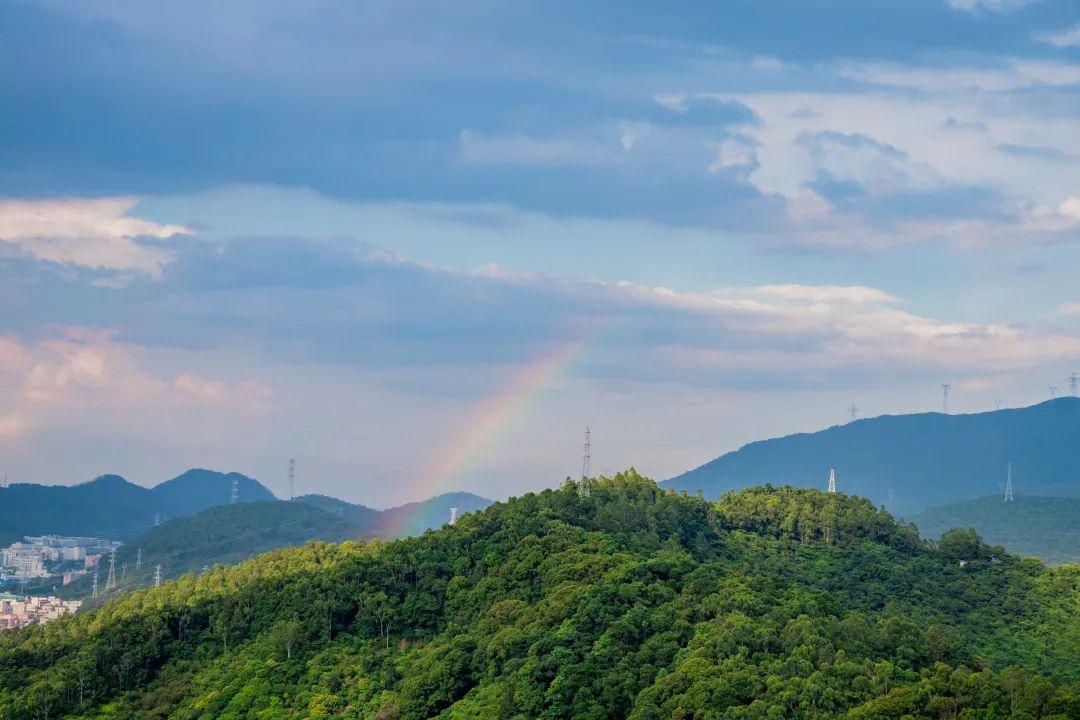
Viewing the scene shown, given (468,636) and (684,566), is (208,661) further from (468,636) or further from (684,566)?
(684,566)

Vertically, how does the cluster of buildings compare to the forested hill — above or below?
below

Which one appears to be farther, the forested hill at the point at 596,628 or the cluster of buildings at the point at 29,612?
the cluster of buildings at the point at 29,612

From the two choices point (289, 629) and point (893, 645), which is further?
point (289, 629)

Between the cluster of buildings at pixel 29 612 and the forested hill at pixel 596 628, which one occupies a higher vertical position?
the forested hill at pixel 596 628

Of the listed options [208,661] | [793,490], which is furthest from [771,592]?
[793,490]

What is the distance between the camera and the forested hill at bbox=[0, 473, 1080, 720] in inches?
2061

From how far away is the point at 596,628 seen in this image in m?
59.8

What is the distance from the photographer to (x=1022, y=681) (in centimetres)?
4688

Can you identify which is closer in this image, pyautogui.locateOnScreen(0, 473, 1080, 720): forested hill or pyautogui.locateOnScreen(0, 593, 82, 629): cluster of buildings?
pyautogui.locateOnScreen(0, 473, 1080, 720): forested hill

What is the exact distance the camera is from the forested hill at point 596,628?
5234cm

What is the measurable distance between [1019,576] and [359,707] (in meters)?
44.5

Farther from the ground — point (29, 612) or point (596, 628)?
point (596, 628)

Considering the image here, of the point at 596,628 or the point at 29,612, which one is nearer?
the point at 596,628

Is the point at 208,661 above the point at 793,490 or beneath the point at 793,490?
beneath
